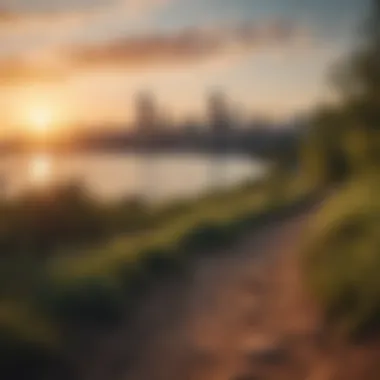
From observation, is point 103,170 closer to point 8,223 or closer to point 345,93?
point 8,223

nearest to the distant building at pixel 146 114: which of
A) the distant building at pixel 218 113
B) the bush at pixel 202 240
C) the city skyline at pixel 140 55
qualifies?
the city skyline at pixel 140 55

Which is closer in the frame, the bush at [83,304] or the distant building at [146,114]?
the bush at [83,304]

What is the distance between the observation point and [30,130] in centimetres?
149

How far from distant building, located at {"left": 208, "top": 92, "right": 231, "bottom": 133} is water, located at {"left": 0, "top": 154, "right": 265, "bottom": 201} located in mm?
69

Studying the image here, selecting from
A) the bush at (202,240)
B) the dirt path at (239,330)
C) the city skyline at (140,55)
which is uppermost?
the city skyline at (140,55)

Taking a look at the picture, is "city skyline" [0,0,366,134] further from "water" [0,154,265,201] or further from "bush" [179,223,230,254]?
"bush" [179,223,230,254]

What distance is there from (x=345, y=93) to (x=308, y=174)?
0.60 ft

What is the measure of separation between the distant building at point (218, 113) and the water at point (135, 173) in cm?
7

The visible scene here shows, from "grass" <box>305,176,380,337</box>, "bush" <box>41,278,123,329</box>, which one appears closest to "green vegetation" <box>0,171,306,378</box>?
"bush" <box>41,278,123,329</box>

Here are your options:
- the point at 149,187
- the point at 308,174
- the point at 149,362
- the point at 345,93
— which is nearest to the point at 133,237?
the point at 149,187

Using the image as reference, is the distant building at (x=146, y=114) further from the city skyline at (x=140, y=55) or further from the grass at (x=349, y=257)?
the grass at (x=349, y=257)

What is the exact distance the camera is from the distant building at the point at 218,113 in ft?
4.76

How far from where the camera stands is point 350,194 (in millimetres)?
1364

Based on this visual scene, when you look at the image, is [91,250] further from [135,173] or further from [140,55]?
[140,55]
